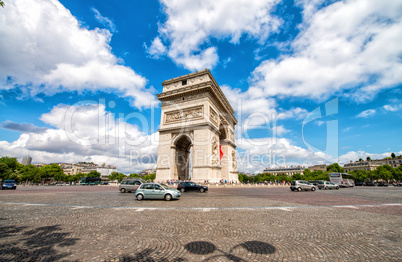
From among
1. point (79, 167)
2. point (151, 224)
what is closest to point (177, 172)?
point (151, 224)

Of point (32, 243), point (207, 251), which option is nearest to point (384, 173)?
point (207, 251)

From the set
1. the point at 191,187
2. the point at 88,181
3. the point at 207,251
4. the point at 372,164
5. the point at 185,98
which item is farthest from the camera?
the point at 372,164

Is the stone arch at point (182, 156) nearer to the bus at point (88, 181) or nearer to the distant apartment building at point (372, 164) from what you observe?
the bus at point (88, 181)

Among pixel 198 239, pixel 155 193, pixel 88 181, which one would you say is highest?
pixel 198 239

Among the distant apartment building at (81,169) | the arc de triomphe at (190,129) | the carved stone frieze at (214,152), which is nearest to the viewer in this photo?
the arc de triomphe at (190,129)

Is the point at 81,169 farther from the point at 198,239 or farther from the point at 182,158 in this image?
the point at 198,239

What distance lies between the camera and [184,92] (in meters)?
32.8

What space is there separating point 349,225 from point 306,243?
275 centimetres

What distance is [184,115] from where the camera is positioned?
106 ft

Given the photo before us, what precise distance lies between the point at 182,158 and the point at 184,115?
26.4 feet

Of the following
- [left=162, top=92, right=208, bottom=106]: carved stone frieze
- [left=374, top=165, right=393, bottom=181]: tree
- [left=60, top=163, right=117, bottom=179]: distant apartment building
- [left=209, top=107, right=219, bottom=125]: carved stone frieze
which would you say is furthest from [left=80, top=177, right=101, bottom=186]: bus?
[left=374, top=165, right=393, bottom=181]: tree

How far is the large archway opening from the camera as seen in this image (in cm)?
3222

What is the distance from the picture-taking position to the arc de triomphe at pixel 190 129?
29.3 m

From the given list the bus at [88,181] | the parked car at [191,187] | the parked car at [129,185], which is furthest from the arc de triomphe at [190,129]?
the bus at [88,181]
